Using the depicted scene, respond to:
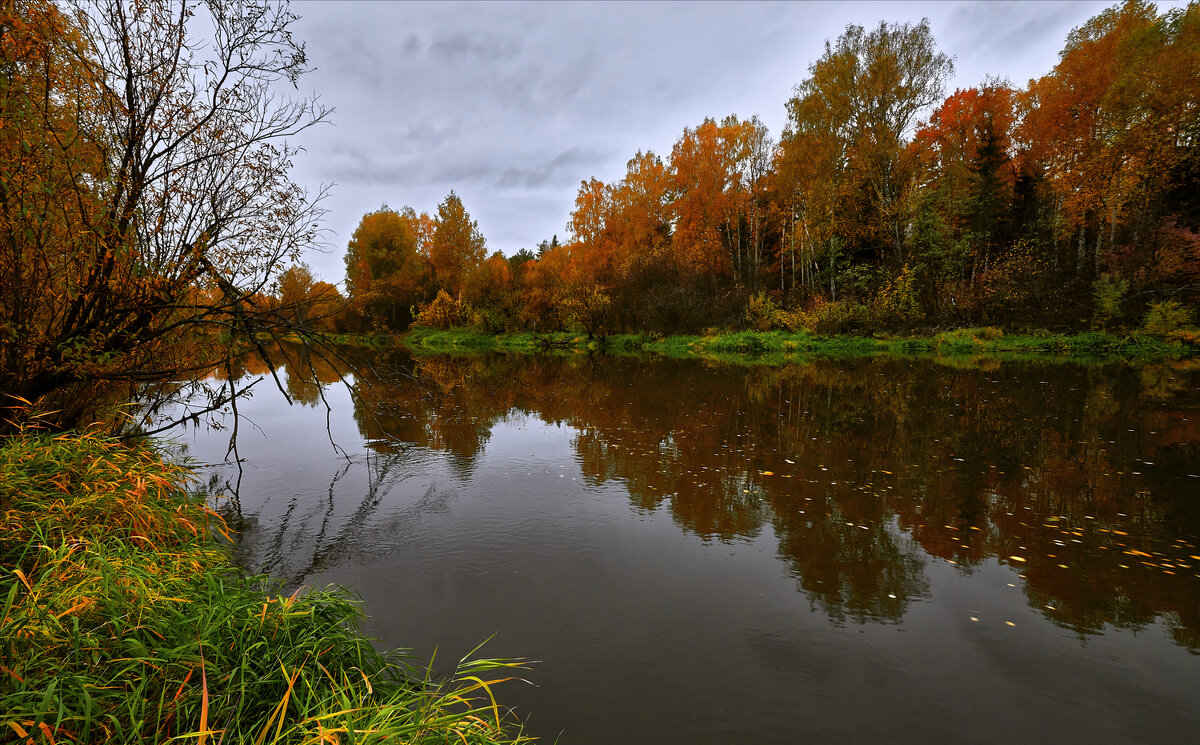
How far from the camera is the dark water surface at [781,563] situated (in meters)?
2.93

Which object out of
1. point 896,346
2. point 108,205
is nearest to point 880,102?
point 896,346

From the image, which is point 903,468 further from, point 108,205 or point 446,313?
point 446,313

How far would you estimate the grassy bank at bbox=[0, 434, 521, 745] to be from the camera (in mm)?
1939

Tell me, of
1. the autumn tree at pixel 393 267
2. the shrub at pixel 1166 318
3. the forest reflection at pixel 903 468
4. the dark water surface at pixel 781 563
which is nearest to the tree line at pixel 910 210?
the shrub at pixel 1166 318

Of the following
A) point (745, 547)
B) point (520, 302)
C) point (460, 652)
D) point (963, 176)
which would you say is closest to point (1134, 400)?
point (745, 547)

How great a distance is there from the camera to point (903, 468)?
24.1ft

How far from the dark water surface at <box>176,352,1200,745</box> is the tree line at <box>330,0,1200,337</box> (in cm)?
1694

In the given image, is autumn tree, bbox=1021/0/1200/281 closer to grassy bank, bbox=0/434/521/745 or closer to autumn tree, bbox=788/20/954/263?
autumn tree, bbox=788/20/954/263

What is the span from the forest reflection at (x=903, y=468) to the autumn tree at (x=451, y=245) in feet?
103

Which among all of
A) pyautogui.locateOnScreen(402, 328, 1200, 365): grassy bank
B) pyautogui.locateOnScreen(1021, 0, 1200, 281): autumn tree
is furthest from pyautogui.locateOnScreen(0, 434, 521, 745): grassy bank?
pyautogui.locateOnScreen(1021, 0, 1200, 281): autumn tree

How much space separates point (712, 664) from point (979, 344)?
90.0 feet

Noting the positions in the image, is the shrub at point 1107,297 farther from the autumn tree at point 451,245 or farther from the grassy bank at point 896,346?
Answer: the autumn tree at point 451,245

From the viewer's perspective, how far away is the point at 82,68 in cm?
Result: 494

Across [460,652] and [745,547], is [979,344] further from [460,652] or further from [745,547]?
[460,652]
